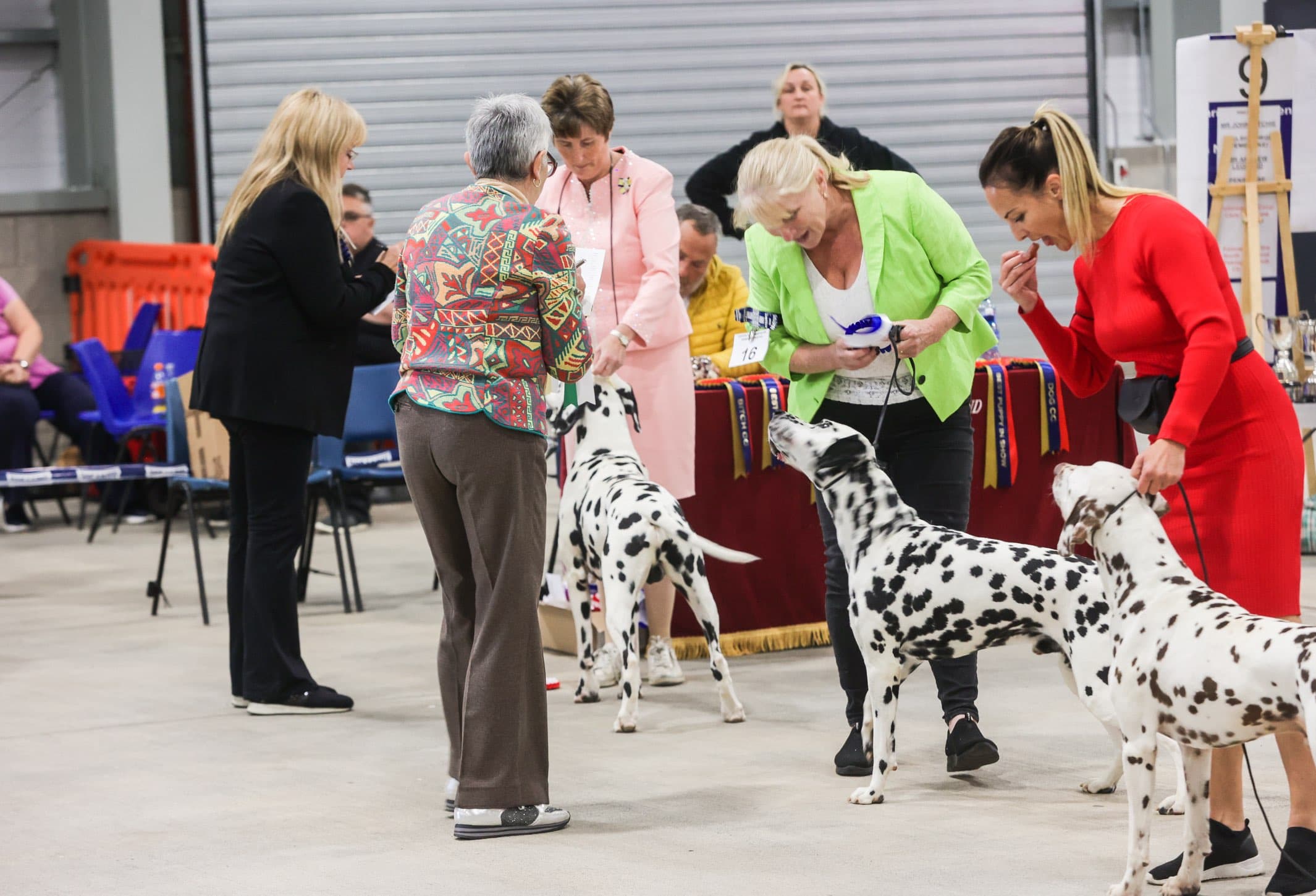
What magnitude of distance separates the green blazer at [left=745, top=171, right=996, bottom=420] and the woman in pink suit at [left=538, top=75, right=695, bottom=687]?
0.92 meters

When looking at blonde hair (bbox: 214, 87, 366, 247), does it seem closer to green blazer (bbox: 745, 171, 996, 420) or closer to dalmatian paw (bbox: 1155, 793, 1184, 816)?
green blazer (bbox: 745, 171, 996, 420)

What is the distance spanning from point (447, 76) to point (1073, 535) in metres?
8.78

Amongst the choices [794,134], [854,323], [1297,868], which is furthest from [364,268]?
[1297,868]

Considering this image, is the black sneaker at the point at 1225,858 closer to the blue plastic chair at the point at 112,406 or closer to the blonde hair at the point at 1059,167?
the blonde hair at the point at 1059,167

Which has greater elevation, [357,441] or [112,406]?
[112,406]

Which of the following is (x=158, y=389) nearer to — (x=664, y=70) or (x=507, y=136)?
(x=664, y=70)

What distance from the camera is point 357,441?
7.25 metres

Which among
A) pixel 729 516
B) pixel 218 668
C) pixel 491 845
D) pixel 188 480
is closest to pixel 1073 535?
pixel 491 845

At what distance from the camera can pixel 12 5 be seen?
36.8 feet

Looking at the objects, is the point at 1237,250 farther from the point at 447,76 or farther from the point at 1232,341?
the point at 447,76

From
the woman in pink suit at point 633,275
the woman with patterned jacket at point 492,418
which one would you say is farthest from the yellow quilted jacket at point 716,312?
the woman with patterned jacket at point 492,418

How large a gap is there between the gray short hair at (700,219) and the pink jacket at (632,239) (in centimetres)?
109

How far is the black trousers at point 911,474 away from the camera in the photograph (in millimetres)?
3973

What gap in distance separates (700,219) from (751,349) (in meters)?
2.24
